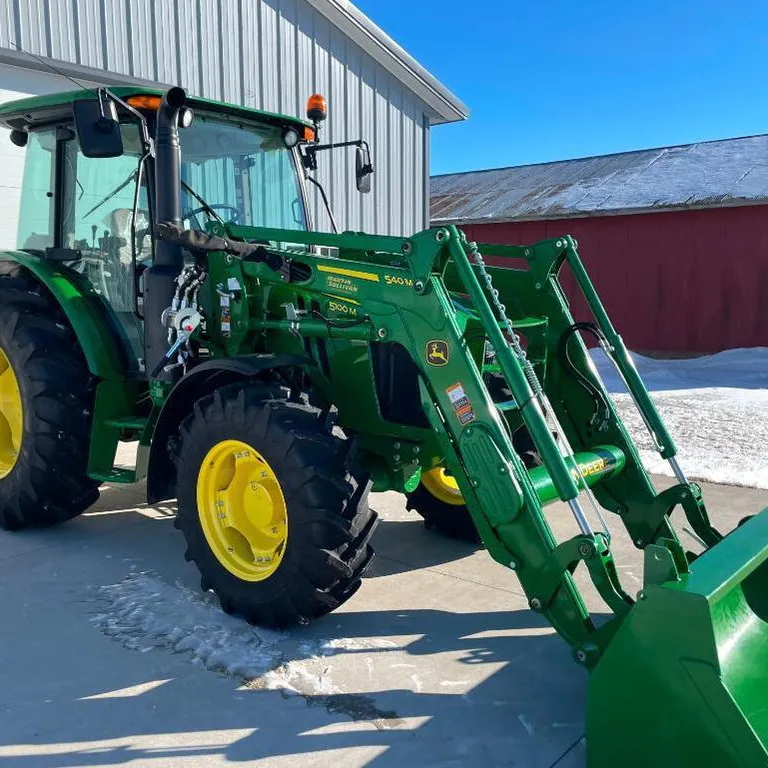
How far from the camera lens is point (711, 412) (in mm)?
9008

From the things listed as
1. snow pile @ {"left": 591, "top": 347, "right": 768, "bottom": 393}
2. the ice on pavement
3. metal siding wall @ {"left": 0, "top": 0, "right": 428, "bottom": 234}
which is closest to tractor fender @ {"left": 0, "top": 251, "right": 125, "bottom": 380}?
metal siding wall @ {"left": 0, "top": 0, "right": 428, "bottom": 234}

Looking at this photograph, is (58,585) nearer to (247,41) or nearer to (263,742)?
(263,742)

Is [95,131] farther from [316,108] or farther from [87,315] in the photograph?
[316,108]

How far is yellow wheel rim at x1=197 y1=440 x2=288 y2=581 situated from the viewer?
3596 millimetres

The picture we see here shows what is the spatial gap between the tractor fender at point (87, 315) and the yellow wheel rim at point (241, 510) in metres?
1.12

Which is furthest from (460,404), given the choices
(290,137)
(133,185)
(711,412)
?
(711,412)

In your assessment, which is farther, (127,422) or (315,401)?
(127,422)

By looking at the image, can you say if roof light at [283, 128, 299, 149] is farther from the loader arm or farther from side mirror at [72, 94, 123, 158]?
side mirror at [72, 94, 123, 158]

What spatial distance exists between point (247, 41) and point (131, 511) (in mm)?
6220

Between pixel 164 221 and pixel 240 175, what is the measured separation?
861mm

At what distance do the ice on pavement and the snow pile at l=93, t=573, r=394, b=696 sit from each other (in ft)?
13.0

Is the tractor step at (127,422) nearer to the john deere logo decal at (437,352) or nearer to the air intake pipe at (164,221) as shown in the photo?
the air intake pipe at (164,221)

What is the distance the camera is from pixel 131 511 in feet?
17.5

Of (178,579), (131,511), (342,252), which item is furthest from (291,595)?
(131,511)
